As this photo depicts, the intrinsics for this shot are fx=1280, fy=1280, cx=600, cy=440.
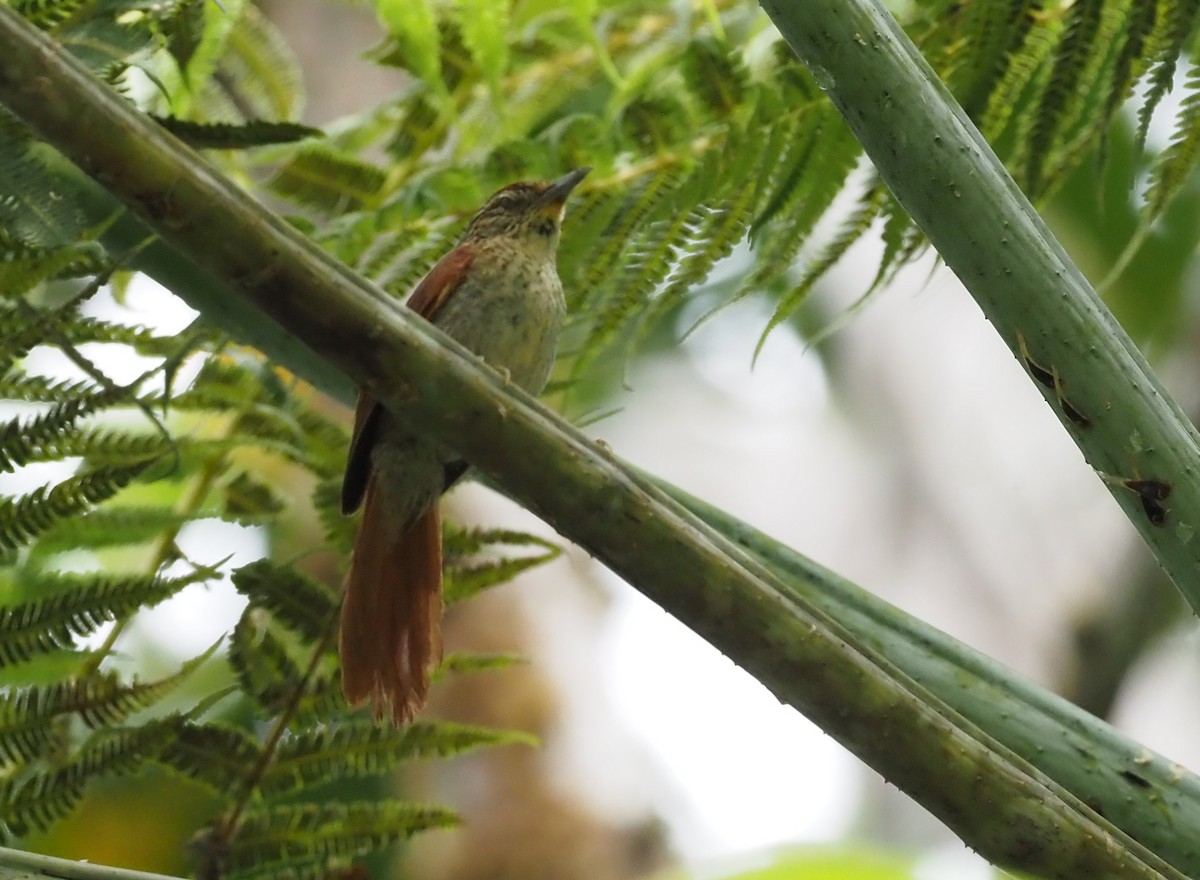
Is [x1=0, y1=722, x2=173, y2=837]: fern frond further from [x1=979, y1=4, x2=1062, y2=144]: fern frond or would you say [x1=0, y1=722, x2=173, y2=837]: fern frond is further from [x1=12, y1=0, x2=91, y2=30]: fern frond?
[x1=979, y1=4, x2=1062, y2=144]: fern frond

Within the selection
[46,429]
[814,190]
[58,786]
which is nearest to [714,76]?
[814,190]

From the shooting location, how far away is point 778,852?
177 centimetres

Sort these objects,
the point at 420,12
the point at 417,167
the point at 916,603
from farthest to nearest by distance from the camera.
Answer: the point at 916,603 < the point at 417,167 < the point at 420,12

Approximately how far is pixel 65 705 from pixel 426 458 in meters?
0.73

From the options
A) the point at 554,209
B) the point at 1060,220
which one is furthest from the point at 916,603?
the point at 554,209

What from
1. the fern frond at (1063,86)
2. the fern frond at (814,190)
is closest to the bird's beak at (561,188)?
the fern frond at (814,190)

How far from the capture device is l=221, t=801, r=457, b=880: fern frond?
4.73 ft

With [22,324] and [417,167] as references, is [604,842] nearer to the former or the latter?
[417,167]

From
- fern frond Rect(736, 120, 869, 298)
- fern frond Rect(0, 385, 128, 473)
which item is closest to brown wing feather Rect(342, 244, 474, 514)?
fern frond Rect(0, 385, 128, 473)

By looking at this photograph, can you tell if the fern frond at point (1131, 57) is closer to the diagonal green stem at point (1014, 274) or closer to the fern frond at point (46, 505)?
the diagonal green stem at point (1014, 274)

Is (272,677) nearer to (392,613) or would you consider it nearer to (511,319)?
(392,613)

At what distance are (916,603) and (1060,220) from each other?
55.0 inches

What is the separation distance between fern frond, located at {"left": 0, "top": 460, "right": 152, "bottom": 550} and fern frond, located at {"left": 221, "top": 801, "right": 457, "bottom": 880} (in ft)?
1.33

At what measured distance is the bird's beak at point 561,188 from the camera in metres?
1.86
